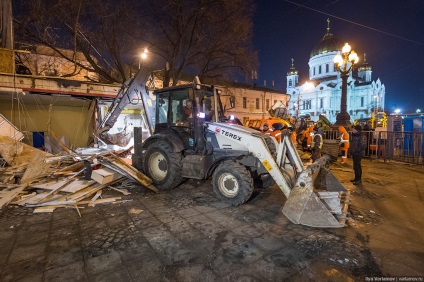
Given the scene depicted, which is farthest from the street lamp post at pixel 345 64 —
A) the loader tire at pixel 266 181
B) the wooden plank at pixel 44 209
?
the wooden plank at pixel 44 209

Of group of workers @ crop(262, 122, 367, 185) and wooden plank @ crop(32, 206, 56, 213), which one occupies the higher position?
group of workers @ crop(262, 122, 367, 185)

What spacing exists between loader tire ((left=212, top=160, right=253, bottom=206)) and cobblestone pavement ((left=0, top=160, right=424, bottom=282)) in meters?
0.21

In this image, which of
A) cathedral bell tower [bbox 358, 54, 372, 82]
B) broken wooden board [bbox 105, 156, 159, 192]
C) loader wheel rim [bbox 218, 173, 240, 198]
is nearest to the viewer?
loader wheel rim [bbox 218, 173, 240, 198]

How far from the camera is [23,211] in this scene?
4633mm

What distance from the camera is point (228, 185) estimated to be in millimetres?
4949

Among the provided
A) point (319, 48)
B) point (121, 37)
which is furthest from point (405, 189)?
point (319, 48)

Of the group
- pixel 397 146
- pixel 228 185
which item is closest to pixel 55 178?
pixel 228 185

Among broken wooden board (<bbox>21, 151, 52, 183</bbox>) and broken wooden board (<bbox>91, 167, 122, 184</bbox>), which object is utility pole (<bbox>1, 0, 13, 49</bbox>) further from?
broken wooden board (<bbox>91, 167, 122, 184</bbox>)

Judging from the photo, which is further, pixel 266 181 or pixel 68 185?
pixel 68 185

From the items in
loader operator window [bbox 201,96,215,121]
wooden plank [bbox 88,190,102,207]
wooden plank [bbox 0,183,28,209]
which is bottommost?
wooden plank [bbox 88,190,102,207]

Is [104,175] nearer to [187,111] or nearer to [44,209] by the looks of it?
[44,209]

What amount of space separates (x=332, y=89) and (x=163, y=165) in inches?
2603

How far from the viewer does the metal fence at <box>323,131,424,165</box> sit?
9594 mm

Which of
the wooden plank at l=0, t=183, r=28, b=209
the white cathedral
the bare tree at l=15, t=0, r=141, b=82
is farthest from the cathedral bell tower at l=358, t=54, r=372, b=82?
the wooden plank at l=0, t=183, r=28, b=209
